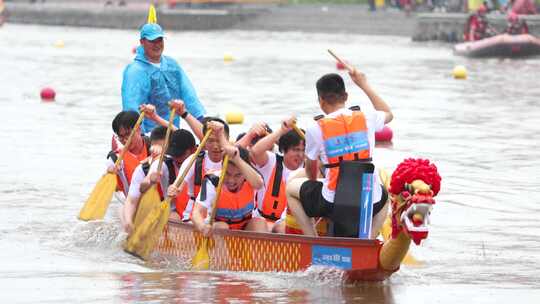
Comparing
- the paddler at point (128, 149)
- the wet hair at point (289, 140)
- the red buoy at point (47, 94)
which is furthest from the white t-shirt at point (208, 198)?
the red buoy at point (47, 94)

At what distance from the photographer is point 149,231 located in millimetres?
10414

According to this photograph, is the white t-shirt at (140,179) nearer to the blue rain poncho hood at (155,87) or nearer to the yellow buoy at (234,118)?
the blue rain poncho hood at (155,87)

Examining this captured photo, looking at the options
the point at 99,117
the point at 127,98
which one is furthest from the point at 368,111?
the point at 99,117

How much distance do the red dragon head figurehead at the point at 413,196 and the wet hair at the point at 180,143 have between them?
250 centimetres

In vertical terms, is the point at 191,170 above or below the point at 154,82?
below

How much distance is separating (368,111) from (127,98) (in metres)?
3.36

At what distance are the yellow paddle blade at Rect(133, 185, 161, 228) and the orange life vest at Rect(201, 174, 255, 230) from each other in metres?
0.63

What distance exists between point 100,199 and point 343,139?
3.06m

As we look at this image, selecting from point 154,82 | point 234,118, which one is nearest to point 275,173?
point 154,82

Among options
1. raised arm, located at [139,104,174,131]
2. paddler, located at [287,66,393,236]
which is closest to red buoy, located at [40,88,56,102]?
raised arm, located at [139,104,174,131]

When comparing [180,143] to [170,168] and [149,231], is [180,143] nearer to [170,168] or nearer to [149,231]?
[170,168]

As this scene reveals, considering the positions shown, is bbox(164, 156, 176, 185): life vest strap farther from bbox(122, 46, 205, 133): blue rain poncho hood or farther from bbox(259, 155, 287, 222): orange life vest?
bbox(122, 46, 205, 133): blue rain poncho hood

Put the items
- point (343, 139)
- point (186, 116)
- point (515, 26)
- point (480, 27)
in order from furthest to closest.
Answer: point (480, 27), point (515, 26), point (186, 116), point (343, 139)

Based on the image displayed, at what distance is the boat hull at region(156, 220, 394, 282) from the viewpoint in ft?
28.7
